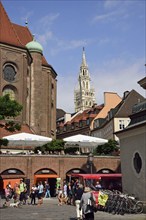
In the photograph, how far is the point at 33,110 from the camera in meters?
51.8

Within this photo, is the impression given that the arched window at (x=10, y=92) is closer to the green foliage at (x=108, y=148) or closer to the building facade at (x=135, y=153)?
the green foliage at (x=108, y=148)

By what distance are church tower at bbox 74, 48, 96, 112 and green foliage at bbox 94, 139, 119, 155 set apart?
390 feet

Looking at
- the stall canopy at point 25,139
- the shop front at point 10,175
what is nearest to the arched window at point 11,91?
the stall canopy at point 25,139

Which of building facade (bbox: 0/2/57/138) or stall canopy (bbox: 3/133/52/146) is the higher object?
building facade (bbox: 0/2/57/138)

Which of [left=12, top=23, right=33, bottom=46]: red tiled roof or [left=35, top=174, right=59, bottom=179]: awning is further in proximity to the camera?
[left=12, top=23, right=33, bottom=46]: red tiled roof

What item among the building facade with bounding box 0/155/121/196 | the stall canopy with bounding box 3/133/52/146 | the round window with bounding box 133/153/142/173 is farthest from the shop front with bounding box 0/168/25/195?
the round window with bounding box 133/153/142/173

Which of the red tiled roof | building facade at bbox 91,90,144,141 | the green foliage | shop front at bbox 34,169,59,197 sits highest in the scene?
the red tiled roof

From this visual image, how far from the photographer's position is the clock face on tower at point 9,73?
1882 inches

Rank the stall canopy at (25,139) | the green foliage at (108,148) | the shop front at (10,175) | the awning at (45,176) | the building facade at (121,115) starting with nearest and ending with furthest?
the shop front at (10,175), the stall canopy at (25,139), the awning at (45,176), the green foliage at (108,148), the building facade at (121,115)

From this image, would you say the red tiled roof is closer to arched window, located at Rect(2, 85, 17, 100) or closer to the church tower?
arched window, located at Rect(2, 85, 17, 100)

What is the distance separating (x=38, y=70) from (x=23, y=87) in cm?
649

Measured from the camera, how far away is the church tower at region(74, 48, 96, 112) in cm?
16300

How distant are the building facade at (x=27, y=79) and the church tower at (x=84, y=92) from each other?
100 meters

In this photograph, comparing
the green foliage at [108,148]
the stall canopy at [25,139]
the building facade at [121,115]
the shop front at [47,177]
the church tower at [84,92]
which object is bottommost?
the shop front at [47,177]
